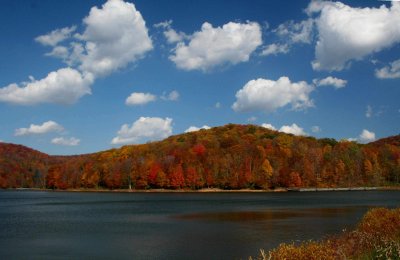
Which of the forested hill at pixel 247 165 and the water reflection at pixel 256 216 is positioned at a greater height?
the forested hill at pixel 247 165

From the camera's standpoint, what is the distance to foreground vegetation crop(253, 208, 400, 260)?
45.9 ft

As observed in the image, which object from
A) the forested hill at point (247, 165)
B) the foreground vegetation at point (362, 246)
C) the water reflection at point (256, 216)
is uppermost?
the forested hill at point (247, 165)

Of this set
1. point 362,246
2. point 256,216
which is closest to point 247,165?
point 256,216

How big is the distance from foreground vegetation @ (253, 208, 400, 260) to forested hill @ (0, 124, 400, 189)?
381 feet

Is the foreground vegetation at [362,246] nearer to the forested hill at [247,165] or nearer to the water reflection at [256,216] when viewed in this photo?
the water reflection at [256,216]

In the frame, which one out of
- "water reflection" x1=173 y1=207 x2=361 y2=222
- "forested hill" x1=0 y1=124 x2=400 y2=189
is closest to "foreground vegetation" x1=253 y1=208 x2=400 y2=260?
"water reflection" x1=173 y1=207 x2=361 y2=222

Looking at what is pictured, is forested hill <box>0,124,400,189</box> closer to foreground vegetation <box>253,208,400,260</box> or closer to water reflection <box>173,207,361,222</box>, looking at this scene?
water reflection <box>173,207,361,222</box>

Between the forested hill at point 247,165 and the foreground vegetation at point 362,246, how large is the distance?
116132mm

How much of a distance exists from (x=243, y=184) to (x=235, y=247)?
117868 millimetres

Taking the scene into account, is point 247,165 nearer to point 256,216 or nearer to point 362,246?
point 256,216

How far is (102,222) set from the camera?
145ft

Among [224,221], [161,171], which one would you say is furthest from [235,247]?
[161,171]

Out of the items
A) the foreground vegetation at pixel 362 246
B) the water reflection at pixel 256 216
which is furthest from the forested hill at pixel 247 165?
the foreground vegetation at pixel 362 246

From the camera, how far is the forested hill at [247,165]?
144 m
